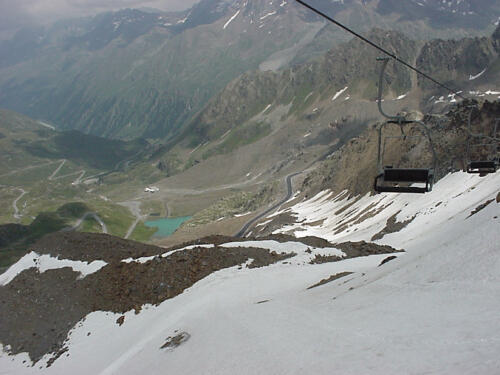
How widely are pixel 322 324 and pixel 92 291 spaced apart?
23026 millimetres

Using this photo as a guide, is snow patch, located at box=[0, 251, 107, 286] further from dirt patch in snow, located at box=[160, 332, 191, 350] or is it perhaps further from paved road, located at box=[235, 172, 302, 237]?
paved road, located at box=[235, 172, 302, 237]

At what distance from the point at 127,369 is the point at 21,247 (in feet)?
450

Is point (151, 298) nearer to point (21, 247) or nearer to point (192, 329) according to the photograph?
point (192, 329)

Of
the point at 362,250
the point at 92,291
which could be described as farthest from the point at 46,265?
the point at 362,250

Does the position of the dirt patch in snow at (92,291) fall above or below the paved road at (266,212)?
above

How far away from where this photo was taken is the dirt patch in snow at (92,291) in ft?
94.4

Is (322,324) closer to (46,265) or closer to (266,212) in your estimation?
(46,265)

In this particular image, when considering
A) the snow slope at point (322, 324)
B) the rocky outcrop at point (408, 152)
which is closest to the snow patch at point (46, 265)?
the snow slope at point (322, 324)

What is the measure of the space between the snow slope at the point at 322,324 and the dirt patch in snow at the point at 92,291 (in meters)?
1.16

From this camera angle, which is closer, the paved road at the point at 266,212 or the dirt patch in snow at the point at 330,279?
the dirt patch in snow at the point at 330,279

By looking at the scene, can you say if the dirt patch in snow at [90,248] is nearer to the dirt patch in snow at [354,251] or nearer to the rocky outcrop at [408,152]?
the dirt patch in snow at [354,251]

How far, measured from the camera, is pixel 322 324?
48.2 feet

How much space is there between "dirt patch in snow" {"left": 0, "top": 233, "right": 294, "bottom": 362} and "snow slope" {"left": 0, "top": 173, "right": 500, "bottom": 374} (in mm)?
1161

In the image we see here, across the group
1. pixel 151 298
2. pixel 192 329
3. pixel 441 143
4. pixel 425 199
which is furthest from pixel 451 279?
pixel 441 143
